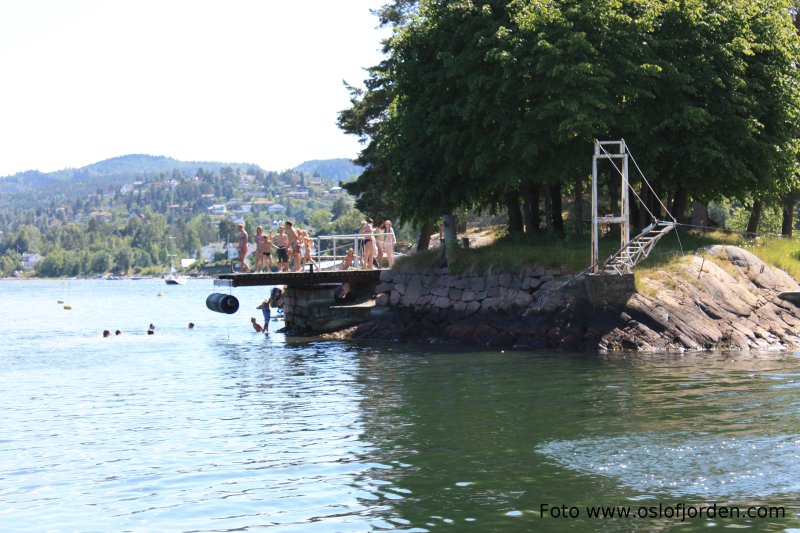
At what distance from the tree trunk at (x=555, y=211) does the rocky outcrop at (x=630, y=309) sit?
18.7ft

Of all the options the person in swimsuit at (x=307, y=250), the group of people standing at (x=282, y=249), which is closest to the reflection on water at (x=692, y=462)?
the group of people standing at (x=282, y=249)

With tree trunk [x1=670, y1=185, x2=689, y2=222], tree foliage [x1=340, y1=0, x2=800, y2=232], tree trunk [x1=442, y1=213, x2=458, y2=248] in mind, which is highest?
tree foliage [x1=340, y1=0, x2=800, y2=232]

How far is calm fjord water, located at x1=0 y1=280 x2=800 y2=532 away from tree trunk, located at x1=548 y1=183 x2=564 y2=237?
11.2 m

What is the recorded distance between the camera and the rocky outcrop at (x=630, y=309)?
30.1m

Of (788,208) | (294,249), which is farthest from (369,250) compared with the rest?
(788,208)

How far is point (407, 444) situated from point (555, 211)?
80.7 ft

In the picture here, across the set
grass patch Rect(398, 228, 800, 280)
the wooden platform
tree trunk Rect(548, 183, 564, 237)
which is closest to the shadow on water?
grass patch Rect(398, 228, 800, 280)

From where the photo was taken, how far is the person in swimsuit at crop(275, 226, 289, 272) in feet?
140

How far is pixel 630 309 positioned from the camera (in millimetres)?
30469

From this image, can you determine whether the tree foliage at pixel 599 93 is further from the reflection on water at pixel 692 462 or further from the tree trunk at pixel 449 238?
the reflection on water at pixel 692 462

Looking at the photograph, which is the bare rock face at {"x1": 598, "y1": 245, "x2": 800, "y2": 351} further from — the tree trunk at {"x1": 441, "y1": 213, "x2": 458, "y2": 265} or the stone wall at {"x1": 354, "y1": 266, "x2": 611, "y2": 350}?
the tree trunk at {"x1": 441, "y1": 213, "x2": 458, "y2": 265}

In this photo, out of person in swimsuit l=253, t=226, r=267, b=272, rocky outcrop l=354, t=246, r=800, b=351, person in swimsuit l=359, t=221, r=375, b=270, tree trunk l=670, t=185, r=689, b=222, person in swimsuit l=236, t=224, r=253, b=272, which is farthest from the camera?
person in swimsuit l=359, t=221, r=375, b=270

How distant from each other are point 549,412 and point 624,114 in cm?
1834

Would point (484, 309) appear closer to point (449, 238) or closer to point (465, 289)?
point (465, 289)
